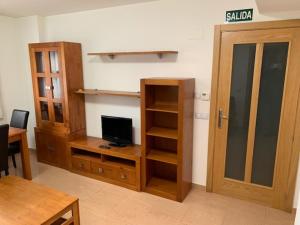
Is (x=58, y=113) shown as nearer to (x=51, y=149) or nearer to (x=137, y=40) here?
(x=51, y=149)

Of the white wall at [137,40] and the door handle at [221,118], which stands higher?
the white wall at [137,40]

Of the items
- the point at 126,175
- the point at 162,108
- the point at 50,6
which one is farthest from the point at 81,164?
the point at 50,6

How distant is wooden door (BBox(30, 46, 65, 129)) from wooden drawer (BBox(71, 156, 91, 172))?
0.62 m

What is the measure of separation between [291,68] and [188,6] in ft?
4.50

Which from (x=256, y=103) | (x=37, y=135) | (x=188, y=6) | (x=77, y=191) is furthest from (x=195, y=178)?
(x=37, y=135)

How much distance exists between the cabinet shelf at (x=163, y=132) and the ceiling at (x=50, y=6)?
1.72 meters

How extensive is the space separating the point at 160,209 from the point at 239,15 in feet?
7.91

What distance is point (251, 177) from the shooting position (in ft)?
8.95

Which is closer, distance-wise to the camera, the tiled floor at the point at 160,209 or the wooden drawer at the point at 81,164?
the tiled floor at the point at 160,209

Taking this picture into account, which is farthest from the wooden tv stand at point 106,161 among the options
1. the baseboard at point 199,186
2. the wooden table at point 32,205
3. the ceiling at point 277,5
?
the ceiling at point 277,5

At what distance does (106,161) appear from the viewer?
324cm

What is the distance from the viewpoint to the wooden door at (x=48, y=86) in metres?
3.46

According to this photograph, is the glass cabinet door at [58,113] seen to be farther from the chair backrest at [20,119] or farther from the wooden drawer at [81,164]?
the wooden drawer at [81,164]

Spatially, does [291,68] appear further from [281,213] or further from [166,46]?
[281,213]
